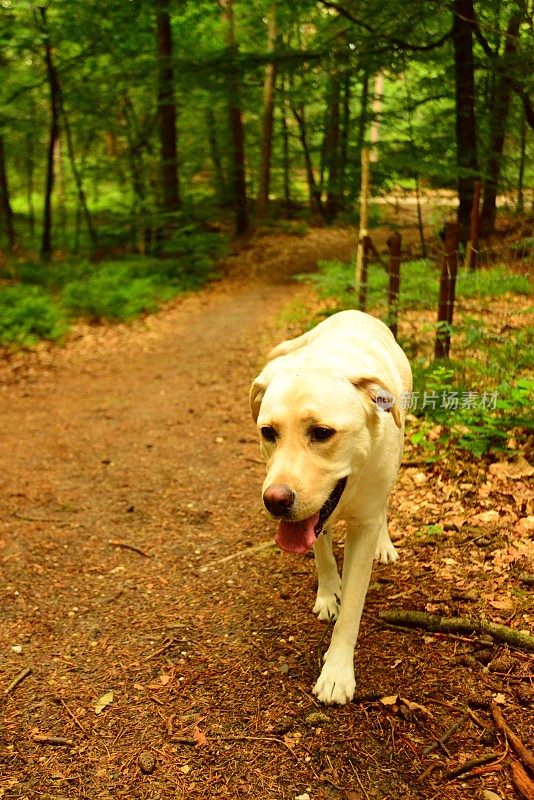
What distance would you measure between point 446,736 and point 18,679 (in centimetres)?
209

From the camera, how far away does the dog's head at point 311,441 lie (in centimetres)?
238

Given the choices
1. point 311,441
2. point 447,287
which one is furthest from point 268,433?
point 447,287

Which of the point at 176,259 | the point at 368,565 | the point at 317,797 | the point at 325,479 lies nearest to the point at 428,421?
the point at 368,565

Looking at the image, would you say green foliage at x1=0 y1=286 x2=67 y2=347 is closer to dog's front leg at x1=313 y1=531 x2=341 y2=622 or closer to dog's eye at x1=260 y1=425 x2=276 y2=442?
dog's front leg at x1=313 y1=531 x2=341 y2=622

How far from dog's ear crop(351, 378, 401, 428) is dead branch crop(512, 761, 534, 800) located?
4.63 ft

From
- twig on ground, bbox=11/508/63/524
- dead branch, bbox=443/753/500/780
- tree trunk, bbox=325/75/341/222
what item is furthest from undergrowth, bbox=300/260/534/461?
tree trunk, bbox=325/75/341/222

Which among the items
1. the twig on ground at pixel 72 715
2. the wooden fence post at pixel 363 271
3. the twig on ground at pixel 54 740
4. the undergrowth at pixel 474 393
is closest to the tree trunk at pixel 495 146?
the wooden fence post at pixel 363 271

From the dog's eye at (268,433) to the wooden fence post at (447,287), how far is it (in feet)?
12.2

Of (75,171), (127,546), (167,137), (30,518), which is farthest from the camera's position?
(167,137)

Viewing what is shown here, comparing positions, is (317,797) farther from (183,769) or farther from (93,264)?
(93,264)

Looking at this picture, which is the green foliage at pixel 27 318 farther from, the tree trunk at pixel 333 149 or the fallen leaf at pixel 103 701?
the tree trunk at pixel 333 149

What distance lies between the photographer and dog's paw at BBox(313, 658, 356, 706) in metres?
2.76

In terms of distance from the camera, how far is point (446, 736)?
2.51 meters

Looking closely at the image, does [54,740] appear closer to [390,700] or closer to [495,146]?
[390,700]
